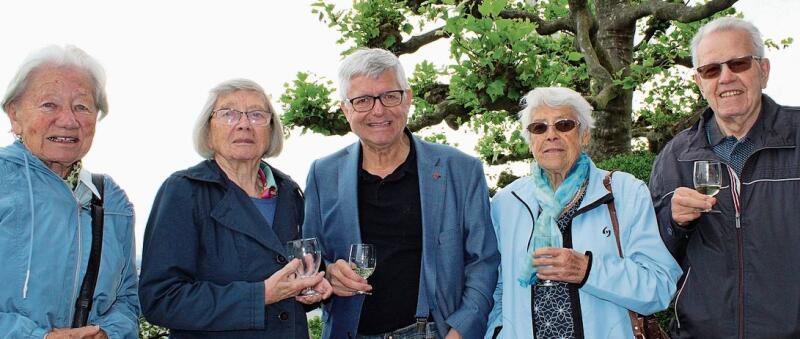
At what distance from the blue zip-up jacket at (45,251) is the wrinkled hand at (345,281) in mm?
1043

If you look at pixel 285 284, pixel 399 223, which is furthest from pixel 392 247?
pixel 285 284

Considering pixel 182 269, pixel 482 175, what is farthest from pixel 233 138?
pixel 482 175

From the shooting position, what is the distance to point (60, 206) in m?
3.12

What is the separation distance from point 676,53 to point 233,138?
850cm

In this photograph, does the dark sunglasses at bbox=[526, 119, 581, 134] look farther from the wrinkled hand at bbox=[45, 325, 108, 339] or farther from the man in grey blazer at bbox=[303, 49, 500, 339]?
the wrinkled hand at bbox=[45, 325, 108, 339]

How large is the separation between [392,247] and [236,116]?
109 centimetres

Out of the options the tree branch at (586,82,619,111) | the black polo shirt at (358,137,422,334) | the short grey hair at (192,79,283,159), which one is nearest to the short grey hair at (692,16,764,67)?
the black polo shirt at (358,137,422,334)

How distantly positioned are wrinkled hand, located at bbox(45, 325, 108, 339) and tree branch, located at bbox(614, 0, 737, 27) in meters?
7.51

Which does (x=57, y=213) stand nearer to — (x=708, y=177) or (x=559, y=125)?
(x=559, y=125)

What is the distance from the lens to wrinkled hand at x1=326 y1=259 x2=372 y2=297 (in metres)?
3.39

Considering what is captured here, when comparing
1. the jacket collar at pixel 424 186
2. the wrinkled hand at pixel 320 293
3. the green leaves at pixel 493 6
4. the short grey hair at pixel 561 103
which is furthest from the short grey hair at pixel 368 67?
the green leaves at pixel 493 6

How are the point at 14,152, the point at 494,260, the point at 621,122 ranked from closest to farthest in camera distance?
the point at 14,152
the point at 494,260
the point at 621,122

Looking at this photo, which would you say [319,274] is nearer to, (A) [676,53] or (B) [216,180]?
(B) [216,180]

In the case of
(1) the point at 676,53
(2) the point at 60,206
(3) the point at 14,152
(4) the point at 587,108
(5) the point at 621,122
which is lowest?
(2) the point at 60,206
